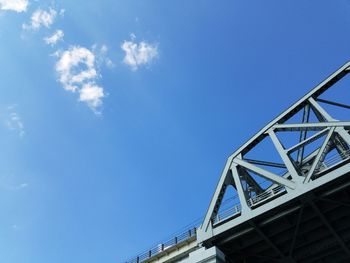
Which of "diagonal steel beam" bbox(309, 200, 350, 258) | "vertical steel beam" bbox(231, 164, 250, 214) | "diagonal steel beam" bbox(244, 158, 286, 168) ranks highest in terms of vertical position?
"diagonal steel beam" bbox(244, 158, 286, 168)

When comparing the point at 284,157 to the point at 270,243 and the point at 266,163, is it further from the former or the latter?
the point at 270,243

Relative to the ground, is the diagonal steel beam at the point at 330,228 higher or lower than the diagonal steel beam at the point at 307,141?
lower

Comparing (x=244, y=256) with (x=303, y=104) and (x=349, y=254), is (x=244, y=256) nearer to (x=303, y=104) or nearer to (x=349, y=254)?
(x=349, y=254)

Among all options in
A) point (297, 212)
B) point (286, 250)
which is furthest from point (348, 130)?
point (286, 250)

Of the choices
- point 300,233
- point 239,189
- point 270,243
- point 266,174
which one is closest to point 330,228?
point 300,233

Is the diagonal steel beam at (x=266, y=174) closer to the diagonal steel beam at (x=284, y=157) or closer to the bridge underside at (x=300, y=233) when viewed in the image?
the diagonal steel beam at (x=284, y=157)

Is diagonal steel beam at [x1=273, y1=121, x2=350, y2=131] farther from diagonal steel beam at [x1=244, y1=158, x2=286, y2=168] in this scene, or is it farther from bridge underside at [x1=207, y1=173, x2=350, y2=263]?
bridge underside at [x1=207, y1=173, x2=350, y2=263]

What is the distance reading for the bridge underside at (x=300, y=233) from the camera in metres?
22.2

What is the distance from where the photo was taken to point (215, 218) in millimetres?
25156

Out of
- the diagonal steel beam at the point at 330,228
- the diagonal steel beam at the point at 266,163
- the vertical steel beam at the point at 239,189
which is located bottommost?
the diagonal steel beam at the point at 330,228

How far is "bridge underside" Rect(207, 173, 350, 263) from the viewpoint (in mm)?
22234

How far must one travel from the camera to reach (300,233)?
24188mm

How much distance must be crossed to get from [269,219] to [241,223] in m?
1.53

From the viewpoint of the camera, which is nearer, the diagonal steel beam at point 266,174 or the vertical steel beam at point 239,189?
the diagonal steel beam at point 266,174
